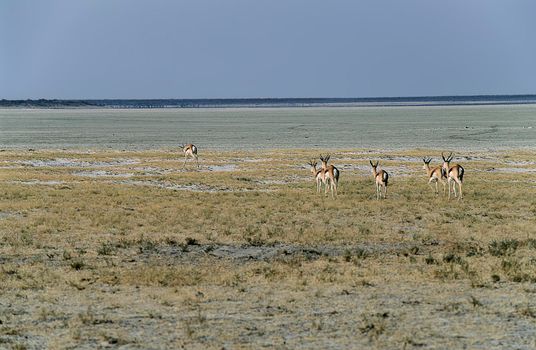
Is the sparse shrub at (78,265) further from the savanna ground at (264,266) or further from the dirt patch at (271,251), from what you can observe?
the dirt patch at (271,251)

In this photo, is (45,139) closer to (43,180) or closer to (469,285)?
(43,180)

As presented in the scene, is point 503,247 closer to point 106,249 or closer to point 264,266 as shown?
point 264,266

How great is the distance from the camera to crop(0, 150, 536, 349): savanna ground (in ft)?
33.3

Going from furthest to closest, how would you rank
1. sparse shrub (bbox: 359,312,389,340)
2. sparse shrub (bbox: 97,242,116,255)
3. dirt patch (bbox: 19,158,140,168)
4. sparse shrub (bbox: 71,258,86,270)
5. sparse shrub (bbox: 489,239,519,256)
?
dirt patch (bbox: 19,158,140,168), sparse shrub (bbox: 97,242,116,255), sparse shrub (bbox: 489,239,519,256), sparse shrub (bbox: 71,258,86,270), sparse shrub (bbox: 359,312,389,340)

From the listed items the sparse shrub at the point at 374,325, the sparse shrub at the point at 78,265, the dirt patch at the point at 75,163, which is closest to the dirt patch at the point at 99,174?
the dirt patch at the point at 75,163

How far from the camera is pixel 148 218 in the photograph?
2042 cm

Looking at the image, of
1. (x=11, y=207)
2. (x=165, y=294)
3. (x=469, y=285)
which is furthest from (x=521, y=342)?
(x=11, y=207)

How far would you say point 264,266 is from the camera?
47.5 ft

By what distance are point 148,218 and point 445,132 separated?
49.2 meters

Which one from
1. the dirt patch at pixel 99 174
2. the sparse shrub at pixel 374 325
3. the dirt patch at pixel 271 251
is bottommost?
the dirt patch at pixel 99 174

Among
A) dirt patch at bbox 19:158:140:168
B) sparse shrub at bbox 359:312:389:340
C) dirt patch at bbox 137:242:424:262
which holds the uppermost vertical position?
→ sparse shrub at bbox 359:312:389:340

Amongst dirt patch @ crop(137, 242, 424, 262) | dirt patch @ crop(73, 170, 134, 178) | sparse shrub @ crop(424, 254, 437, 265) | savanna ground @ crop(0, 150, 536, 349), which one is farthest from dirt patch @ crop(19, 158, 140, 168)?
sparse shrub @ crop(424, 254, 437, 265)

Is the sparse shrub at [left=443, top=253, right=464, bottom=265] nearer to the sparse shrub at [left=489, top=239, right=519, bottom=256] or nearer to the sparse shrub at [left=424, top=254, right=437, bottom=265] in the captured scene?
the sparse shrub at [left=424, top=254, right=437, bottom=265]

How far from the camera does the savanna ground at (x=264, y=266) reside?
1016cm
